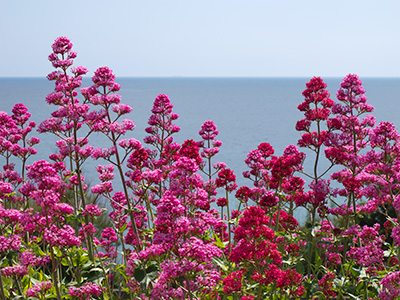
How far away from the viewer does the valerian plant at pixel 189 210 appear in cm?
296

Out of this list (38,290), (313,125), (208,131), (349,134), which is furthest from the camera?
(208,131)

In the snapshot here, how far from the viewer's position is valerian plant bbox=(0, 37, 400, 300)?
116 inches

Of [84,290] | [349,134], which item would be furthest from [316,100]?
[84,290]

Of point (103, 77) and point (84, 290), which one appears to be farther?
point (103, 77)

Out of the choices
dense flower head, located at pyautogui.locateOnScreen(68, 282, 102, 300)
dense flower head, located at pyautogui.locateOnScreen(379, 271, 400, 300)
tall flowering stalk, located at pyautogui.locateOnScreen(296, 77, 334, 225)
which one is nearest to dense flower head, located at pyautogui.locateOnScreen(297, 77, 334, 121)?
tall flowering stalk, located at pyautogui.locateOnScreen(296, 77, 334, 225)

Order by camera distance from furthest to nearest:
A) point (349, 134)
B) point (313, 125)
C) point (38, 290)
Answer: point (313, 125), point (349, 134), point (38, 290)

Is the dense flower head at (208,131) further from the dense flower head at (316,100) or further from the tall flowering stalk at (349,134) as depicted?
the tall flowering stalk at (349,134)

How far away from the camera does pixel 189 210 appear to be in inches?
158

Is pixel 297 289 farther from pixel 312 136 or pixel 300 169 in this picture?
pixel 312 136

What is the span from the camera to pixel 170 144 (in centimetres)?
483

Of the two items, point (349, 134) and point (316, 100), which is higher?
point (316, 100)

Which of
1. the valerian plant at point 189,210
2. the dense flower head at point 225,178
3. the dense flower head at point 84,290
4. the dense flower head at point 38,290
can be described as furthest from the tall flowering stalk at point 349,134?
the dense flower head at point 38,290

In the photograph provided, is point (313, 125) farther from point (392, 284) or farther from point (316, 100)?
point (392, 284)

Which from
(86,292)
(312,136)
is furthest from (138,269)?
(312,136)
